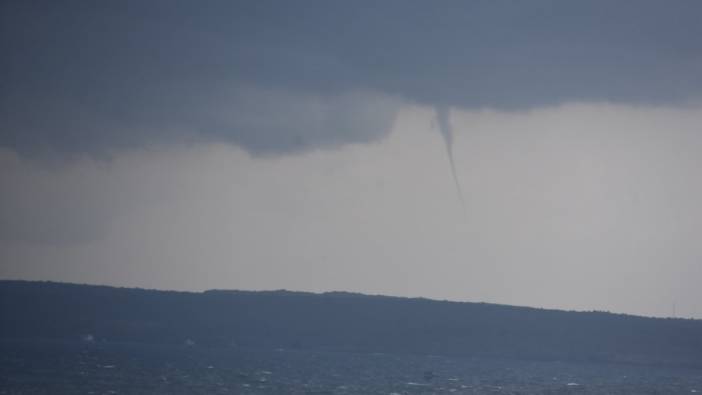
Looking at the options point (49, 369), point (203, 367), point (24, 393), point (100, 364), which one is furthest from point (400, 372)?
point (24, 393)

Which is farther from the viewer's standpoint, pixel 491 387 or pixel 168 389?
pixel 491 387

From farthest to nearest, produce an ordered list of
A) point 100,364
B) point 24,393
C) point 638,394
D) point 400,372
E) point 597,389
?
point 400,372, point 100,364, point 597,389, point 638,394, point 24,393

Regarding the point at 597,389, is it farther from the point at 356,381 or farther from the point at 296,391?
the point at 296,391

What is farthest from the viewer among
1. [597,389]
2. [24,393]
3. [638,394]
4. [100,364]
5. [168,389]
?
[100,364]

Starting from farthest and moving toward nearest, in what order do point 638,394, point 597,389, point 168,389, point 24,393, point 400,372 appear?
point 400,372 < point 597,389 < point 638,394 < point 168,389 < point 24,393

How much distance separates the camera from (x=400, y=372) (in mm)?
155375

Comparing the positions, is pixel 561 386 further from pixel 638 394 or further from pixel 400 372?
pixel 400 372

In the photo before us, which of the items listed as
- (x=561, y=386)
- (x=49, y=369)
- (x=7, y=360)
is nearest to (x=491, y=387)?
(x=561, y=386)

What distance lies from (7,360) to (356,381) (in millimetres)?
54052

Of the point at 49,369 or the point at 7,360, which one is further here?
the point at 7,360

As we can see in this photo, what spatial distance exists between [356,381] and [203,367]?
31760 millimetres

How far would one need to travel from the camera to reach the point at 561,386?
12712 centimetres

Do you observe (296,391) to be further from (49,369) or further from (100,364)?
(100,364)

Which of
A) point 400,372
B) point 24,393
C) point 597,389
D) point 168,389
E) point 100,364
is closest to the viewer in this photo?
point 24,393
